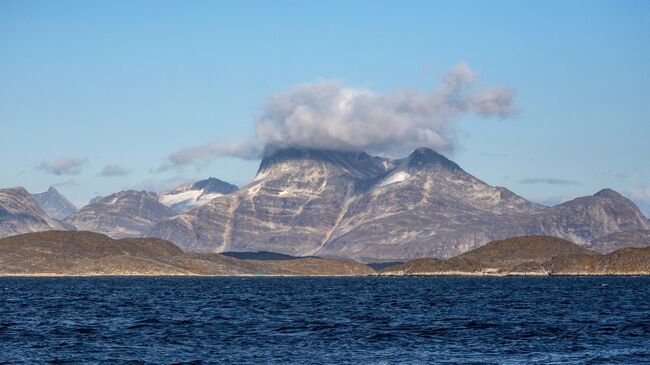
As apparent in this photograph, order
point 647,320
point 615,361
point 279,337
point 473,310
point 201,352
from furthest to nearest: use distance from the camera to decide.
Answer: point 473,310 < point 647,320 < point 279,337 < point 201,352 < point 615,361

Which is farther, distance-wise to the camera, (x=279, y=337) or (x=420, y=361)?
(x=279, y=337)

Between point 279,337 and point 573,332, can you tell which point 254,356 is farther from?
point 573,332

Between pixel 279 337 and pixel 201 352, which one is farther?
pixel 279 337

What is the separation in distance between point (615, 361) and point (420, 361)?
64.4 feet

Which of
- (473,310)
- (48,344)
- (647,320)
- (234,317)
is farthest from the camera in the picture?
(473,310)

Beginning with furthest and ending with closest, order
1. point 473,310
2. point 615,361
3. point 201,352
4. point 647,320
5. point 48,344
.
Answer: point 473,310
point 647,320
point 48,344
point 201,352
point 615,361

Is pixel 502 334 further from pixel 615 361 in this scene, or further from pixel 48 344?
pixel 48 344

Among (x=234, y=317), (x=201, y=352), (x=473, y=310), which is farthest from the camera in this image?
(x=473, y=310)

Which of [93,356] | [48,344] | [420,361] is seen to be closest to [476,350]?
[420,361]

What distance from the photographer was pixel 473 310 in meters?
185

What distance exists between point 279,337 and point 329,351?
16.6 metres

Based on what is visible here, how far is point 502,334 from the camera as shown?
128625 mm

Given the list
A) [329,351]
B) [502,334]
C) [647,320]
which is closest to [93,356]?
[329,351]

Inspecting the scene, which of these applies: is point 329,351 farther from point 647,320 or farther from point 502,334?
point 647,320
